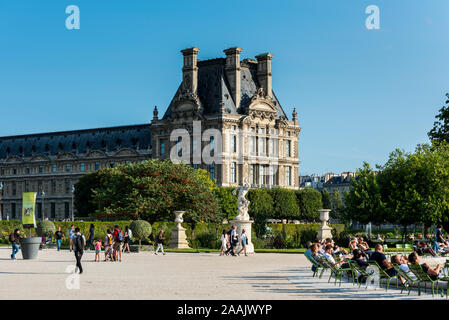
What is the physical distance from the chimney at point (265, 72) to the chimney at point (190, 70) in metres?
8.54

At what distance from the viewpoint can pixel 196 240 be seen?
47.3 m

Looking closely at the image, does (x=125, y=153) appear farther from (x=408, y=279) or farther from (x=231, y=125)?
(x=408, y=279)

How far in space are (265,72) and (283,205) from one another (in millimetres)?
20342

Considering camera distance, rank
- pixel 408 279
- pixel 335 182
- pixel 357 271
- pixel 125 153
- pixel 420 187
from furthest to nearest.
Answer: pixel 335 182
pixel 125 153
pixel 420 187
pixel 357 271
pixel 408 279

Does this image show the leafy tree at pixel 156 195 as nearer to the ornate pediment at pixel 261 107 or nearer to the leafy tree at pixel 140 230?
the leafy tree at pixel 140 230

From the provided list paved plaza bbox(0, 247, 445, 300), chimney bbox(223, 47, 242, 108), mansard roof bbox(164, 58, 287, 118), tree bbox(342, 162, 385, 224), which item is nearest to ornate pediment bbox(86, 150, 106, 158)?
mansard roof bbox(164, 58, 287, 118)

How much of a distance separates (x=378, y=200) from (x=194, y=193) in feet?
41.9

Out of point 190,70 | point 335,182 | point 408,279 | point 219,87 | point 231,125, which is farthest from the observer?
point 335,182

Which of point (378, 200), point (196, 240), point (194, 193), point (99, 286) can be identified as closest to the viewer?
point (99, 286)

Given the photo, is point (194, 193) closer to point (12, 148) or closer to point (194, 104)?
point (194, 104)

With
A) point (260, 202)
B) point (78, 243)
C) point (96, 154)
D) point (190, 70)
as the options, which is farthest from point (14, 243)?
point (96, 154)

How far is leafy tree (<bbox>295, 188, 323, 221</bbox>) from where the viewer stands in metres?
86.8

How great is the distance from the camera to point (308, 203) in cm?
8738
